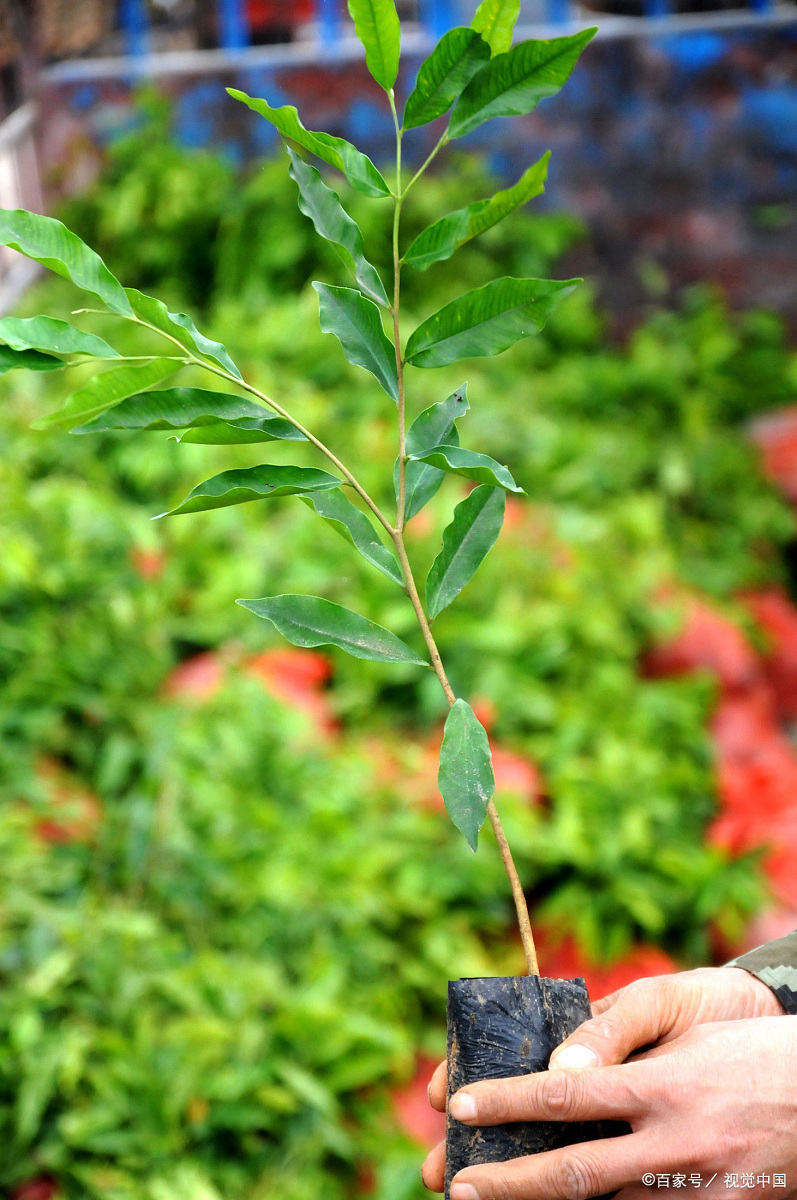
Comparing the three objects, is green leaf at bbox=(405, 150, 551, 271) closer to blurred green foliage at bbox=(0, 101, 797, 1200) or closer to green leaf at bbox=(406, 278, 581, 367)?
green leaf at bbox=(406, 278, 581, 367)

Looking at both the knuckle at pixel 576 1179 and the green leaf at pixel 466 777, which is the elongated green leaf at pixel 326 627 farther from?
the knuckle at pixel 576 1179

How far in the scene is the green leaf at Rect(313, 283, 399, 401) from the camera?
0.67m

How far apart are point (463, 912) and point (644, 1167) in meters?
1.55

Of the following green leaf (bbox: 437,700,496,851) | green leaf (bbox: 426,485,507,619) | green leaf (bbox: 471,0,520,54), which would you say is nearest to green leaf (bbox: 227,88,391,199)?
green leaf (bbox: 471,0,520,54)

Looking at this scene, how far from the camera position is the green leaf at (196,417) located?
0.62 metres

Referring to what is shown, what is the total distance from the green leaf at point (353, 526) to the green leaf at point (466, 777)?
0.12 m

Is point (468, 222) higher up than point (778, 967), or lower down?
higher up

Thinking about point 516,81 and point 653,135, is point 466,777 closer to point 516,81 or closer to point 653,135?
point 516,81

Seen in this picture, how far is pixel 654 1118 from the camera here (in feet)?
2.07

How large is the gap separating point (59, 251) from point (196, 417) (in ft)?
0.42

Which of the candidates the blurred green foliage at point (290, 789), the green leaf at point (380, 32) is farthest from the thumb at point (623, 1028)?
the blurred green foliage at point (290, 789)

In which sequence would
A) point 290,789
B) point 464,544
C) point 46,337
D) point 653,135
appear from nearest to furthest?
point 46,337 → point 464,544 → point 290,789 → point 653,135

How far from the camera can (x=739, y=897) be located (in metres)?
2.21

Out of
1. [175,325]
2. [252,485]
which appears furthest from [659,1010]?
[175,325]
